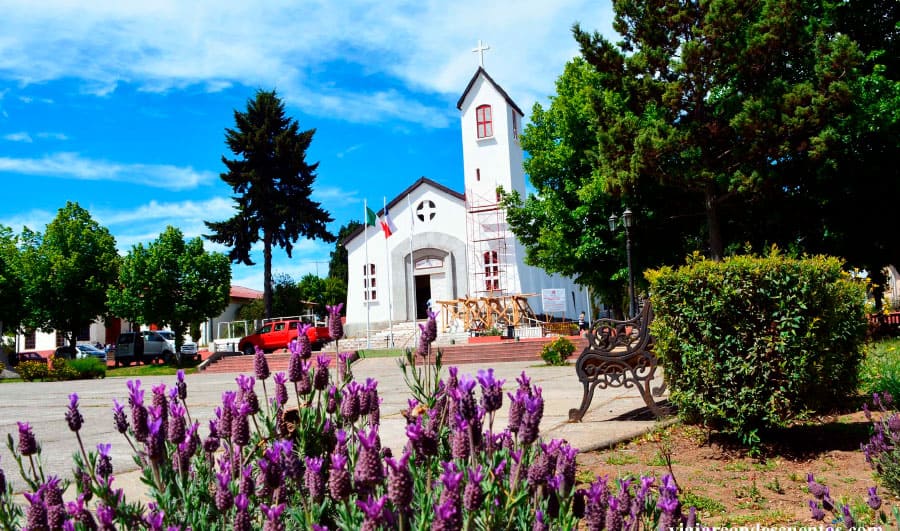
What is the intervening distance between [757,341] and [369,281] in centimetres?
3443

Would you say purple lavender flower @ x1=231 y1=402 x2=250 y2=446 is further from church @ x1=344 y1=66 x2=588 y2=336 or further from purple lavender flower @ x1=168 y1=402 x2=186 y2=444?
church @ x1=344 y1=66 x2=588 y2=336

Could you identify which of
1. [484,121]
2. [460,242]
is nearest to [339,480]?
[460,242]

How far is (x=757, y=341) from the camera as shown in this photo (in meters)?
4.84

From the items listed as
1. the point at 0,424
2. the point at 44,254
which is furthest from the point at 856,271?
the point at 44,254

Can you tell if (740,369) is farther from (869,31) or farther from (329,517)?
(869,31)

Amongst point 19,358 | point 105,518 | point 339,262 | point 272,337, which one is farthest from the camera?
point 339,262

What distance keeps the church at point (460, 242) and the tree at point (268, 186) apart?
27.3 ft

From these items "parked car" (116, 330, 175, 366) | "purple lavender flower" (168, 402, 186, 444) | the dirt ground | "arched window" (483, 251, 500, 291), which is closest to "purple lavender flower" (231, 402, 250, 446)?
"purple lavender flower" (168, 402, 186, 444)

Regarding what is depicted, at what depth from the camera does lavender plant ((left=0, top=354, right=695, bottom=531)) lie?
1.75 metres

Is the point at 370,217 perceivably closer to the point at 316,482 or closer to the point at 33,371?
the point at 33,371

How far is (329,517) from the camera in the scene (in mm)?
2566

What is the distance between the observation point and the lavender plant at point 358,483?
5.74 feet

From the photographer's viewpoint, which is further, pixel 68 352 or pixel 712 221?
pixel 68 352

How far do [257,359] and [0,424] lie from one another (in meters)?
8.58
